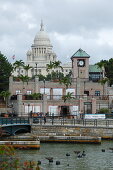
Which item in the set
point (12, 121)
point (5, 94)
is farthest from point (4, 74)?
point (12, 121)

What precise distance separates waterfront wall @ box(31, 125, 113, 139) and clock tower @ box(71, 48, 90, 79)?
39.0m

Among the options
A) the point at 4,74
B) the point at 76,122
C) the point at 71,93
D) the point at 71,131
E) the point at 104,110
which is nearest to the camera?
the point at 71,131

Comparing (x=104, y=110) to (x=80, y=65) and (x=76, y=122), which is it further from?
(x=80, y=65)

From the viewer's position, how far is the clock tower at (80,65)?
114 metres

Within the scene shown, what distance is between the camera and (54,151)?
59.9 metres

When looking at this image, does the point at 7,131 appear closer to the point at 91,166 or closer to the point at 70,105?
the point at 91,166

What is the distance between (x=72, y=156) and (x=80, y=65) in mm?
60844

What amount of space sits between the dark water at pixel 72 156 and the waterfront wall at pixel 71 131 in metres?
7.23

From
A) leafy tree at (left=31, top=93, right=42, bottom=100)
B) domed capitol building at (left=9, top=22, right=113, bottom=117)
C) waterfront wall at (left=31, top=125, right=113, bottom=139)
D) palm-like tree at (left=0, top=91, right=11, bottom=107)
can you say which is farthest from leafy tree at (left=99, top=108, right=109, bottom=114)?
waterfront wall at (left=31, top=125, right=113, bottom=139)

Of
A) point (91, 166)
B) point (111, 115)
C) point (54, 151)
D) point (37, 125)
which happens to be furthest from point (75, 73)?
point (91, 166)

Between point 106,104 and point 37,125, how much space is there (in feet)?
87.6

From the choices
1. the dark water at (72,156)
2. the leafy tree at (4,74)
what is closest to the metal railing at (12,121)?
the dark water at (72,156)

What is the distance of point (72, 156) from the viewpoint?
55906 mm

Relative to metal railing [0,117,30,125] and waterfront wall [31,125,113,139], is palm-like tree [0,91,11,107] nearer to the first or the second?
metal railing [0,117,30,125]
